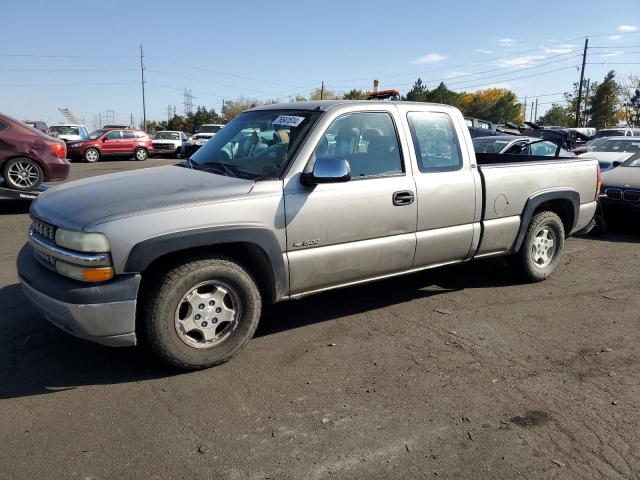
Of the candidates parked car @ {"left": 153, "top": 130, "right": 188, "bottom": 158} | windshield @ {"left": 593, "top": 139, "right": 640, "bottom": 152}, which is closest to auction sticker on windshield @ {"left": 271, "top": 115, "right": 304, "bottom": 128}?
windshield @ {"left": 593, "top": 139, "right": 640, "bottom": 152}

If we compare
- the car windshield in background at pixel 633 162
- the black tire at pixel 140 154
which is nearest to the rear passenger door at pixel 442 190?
the car windshield in background at pixel 633 162

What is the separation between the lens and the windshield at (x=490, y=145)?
10.9m

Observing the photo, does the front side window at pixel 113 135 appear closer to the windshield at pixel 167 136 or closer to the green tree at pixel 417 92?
the windshield at pixel 167 136

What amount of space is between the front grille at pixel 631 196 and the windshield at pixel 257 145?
6.40 m

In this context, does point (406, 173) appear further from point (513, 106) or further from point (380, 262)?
point (513, 106)

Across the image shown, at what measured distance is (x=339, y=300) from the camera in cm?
509

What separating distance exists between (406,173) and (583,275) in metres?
3.08

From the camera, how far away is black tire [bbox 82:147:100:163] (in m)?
25.2

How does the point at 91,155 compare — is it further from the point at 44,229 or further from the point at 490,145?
the point at 44,229

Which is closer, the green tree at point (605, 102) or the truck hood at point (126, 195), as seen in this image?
the truck hood at point (126, 195)

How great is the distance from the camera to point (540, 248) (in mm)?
5719

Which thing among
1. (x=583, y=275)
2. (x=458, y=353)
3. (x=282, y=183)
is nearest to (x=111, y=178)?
(x=282, y=183)

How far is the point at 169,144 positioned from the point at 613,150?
2403 cm

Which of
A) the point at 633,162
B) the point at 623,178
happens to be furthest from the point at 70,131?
the point at 623,178
